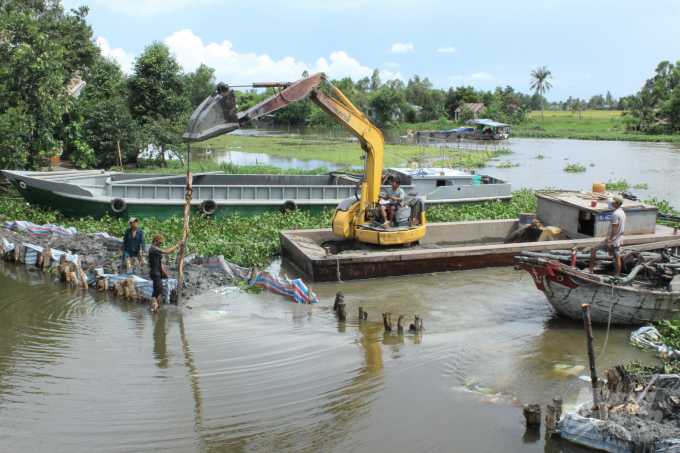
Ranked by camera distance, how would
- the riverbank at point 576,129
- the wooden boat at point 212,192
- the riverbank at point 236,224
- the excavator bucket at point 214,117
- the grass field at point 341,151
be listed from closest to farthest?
the excavator bucket at point 214,117 → the riverbank at point 236,224 → the wooden boat at point 212,192 → the grass field at point 341,151 → the riverbank at point 576,129

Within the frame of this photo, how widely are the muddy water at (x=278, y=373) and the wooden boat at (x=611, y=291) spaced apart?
0.45m

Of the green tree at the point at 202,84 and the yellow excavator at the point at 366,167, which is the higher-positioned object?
the green tree at the point at 202,84

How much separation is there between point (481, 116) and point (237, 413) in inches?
3059

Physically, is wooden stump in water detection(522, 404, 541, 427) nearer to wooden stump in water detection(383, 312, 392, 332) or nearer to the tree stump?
the tree stump

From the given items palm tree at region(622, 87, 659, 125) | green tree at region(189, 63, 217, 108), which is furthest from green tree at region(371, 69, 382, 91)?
palm tree at region(622, 87, 659, 125)

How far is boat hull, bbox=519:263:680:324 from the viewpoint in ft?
27.2

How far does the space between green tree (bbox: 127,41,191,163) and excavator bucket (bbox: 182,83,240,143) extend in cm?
1691

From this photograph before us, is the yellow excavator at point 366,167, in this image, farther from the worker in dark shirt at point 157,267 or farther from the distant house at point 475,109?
the distant house at point 475,109

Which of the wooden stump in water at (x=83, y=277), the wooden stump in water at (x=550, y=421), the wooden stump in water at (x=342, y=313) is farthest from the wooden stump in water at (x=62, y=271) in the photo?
the wooden stump in water at (x=550, y=421)

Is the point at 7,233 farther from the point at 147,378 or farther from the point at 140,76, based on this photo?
the point at 140,76

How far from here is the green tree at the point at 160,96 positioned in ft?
82.5

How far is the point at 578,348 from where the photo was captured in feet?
26.6

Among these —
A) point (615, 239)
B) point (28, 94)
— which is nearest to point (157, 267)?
→ point (615, 239)

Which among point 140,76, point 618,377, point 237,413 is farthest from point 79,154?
point 618,377
